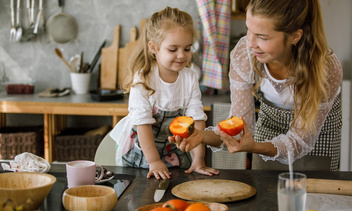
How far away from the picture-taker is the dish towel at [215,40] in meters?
3.36

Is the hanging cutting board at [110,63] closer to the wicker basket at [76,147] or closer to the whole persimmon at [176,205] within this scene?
the wicker basket at [76,147]

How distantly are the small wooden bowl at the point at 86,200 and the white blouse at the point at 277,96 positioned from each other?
29.5 inches

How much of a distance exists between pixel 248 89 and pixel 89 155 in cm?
172

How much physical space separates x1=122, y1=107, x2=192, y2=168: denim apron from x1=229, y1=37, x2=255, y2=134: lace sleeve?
245 millimetres

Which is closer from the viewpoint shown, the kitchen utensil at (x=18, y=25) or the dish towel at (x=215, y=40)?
the dish towel at (x=215, y=40)

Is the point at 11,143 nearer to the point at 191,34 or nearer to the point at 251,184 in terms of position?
the point at 191,34

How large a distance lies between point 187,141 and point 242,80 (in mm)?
435

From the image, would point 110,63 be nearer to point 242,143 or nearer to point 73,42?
point 73,42

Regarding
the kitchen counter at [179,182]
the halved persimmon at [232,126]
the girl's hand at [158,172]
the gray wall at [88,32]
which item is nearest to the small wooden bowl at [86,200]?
the kitchen counter at [179,182]

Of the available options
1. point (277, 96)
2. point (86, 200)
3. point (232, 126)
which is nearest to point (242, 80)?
point (277, 96)

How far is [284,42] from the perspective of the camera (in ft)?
5.24

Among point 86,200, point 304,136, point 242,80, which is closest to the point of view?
point 86,200

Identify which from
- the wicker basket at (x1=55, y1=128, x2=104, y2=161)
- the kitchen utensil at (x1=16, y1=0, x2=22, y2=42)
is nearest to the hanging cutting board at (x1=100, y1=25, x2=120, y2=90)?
the wicker basket at (x1=55, y1=128, x2=104, y2=161)

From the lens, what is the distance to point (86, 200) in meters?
1.14
